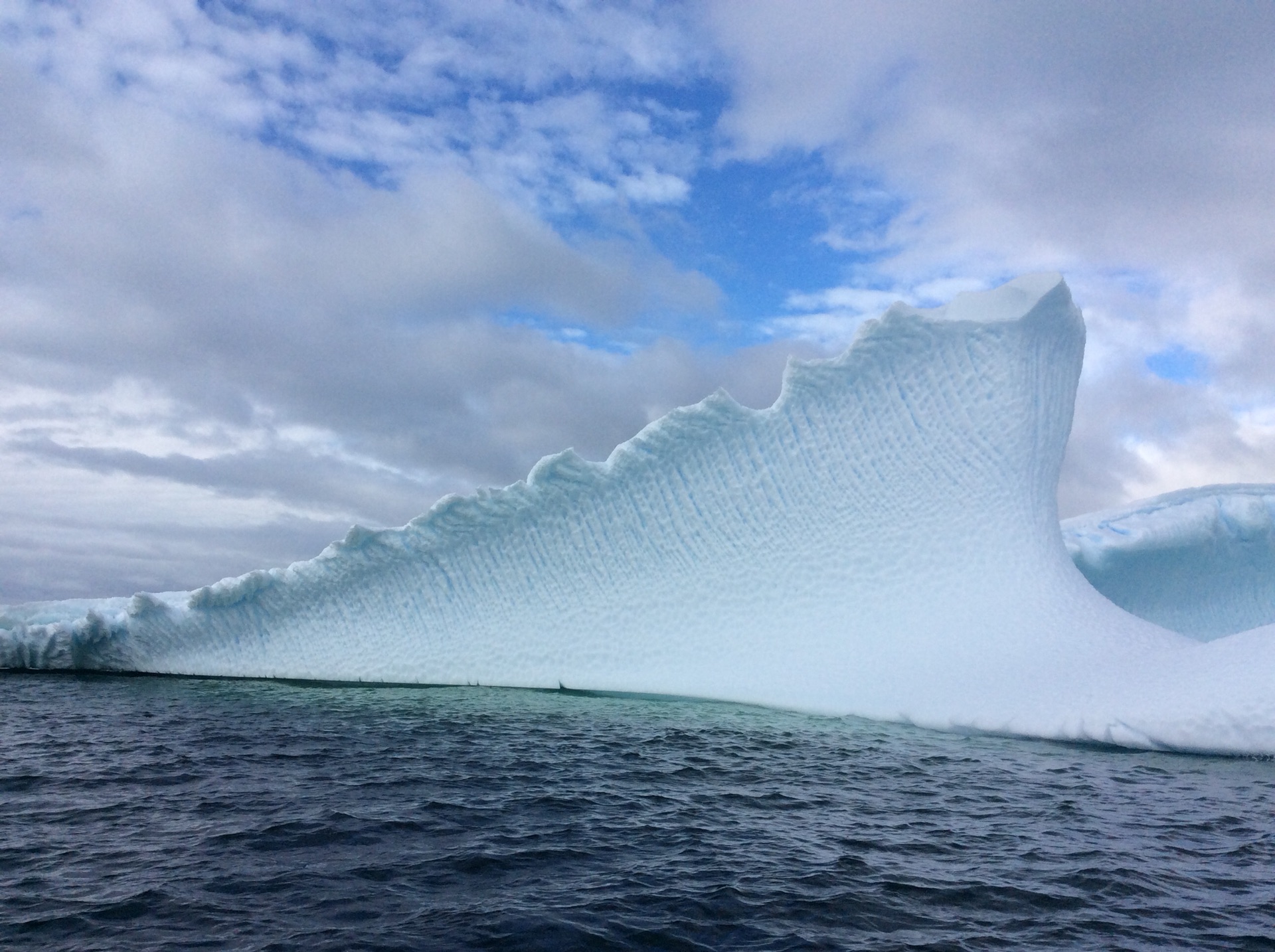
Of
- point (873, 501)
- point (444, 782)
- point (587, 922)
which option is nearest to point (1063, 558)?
point (873, 501)

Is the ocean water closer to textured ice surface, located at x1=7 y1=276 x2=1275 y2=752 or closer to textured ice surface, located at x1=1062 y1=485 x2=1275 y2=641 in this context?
textured ice surface, located at x1=7 y1=276 x2=1275 y2=752

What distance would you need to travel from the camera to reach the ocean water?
3531 millimetres

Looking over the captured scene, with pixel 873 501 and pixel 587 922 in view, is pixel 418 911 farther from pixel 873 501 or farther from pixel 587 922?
pixel 873 501

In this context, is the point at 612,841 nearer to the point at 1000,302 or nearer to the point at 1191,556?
the point at 1000,302

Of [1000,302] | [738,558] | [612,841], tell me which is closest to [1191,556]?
[1000,302]

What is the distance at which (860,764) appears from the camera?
22.5 feet

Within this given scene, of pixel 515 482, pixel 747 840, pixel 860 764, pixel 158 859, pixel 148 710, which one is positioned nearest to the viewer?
pixel 158 859

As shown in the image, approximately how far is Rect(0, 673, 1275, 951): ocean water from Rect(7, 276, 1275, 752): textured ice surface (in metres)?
2.96

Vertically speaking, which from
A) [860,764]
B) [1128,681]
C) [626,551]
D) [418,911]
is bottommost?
[418,911]

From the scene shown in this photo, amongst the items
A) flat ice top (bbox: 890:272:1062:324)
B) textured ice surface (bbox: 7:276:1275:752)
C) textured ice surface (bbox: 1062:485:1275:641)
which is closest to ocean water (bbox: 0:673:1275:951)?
textured ice surface (bbox: 7:276:1275:752)

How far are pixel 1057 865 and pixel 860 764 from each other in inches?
101

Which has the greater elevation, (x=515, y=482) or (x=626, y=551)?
(x=515, y=482)

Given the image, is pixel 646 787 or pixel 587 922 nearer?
pixel 587 922

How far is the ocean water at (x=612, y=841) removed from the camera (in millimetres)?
3531
